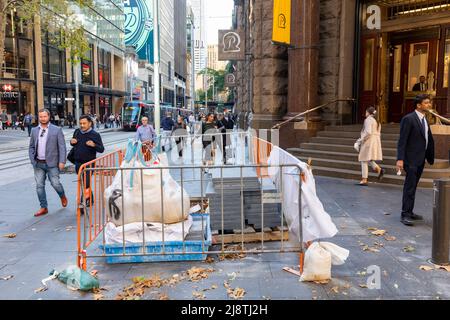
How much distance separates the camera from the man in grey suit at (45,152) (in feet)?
25.6

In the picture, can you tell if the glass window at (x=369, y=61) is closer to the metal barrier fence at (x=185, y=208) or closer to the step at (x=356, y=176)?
the step at (x=356, y=176)

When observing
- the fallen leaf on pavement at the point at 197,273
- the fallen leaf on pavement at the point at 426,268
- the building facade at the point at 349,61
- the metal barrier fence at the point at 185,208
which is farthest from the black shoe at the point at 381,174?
the fallen leaf on pavement at the point at 197,273

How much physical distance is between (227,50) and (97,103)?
44686 millimetres

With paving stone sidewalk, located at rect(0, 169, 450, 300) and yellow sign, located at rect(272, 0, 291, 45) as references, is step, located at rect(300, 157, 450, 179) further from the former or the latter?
yellow sign, located at rect(272, 0, 291, 45)

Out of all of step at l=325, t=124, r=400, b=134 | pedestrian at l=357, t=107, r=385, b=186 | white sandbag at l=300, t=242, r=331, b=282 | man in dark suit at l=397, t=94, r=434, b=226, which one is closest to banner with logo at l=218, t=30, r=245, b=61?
step at l=325, t=124, r=400, b=134

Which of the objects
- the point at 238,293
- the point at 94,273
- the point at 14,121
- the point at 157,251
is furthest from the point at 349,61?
the point at 14,121

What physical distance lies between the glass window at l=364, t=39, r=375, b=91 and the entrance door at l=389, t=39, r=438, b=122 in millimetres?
1327

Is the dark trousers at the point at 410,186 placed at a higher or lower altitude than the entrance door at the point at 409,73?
lower

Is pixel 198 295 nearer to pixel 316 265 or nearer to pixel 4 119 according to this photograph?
→ pixel 316 265

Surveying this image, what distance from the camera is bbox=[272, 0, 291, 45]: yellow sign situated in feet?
42.3

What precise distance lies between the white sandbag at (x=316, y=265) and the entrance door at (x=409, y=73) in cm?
1159

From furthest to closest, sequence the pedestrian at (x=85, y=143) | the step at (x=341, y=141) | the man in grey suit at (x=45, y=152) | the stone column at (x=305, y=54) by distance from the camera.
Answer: the stone column at (x=305, y=54), the step at (x=341, y=141), the pedestrian at (x=85, y=143), the man in grey suit at (x=45, y=152)

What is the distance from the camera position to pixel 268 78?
14945 millimetres

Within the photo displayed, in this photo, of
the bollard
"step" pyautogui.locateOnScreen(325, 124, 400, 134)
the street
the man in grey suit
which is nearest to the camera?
the street
